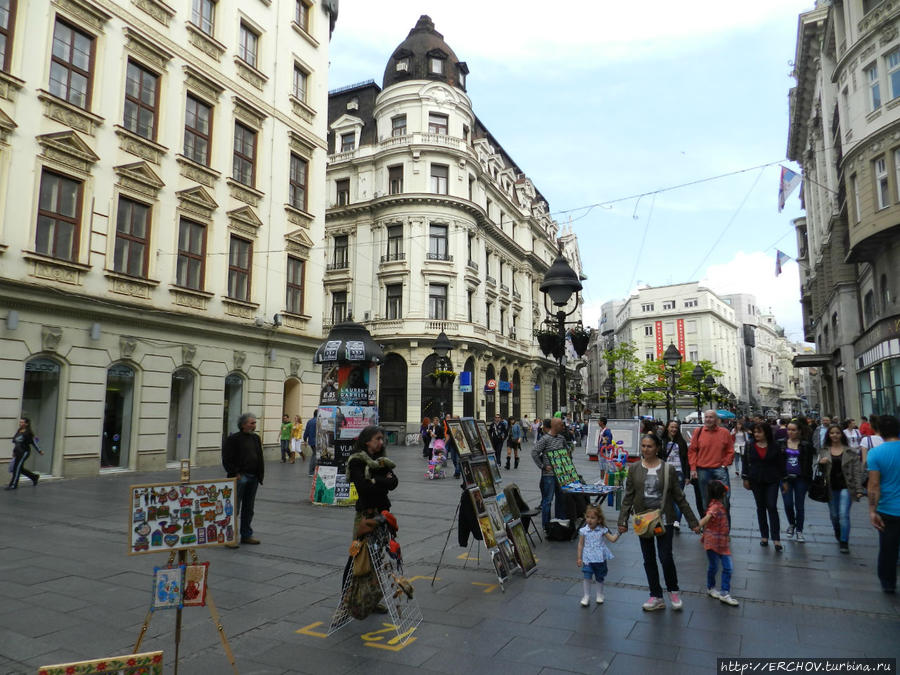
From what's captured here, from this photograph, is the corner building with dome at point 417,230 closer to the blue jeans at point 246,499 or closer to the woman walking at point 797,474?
the blue jeans at point 246,499

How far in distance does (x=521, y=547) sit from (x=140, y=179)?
52.2ft

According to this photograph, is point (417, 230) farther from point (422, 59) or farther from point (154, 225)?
point (154, 225)

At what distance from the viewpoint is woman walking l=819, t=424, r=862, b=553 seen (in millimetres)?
7906

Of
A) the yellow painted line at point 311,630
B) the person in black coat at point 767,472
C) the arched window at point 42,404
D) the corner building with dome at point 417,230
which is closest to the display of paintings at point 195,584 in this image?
the yellow painted line at point 311,630

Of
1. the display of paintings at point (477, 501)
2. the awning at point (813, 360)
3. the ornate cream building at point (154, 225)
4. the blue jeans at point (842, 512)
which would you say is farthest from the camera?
the awning at point (813, 360)

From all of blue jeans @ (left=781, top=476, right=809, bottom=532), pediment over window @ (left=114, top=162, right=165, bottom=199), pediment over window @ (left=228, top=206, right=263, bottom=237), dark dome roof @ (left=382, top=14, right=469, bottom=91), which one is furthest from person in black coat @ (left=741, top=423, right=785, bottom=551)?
dark dome roof @ (left=382, top=14, right=469, bottom=91)

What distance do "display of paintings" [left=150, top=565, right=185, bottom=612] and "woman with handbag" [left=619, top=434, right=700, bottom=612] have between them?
3.74 meters

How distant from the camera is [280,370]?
73.4 feet

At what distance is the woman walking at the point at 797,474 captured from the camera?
8.51 m

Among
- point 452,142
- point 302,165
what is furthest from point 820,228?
point 302,165

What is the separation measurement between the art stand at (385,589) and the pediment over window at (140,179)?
1560 cm

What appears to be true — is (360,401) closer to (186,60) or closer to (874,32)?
(186,60)

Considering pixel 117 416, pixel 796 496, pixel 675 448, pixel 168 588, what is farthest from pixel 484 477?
pixel 117 416

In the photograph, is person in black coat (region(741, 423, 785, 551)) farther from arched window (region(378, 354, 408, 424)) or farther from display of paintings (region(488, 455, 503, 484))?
arched window (region(378, 354, 408, 424))
